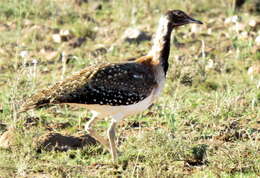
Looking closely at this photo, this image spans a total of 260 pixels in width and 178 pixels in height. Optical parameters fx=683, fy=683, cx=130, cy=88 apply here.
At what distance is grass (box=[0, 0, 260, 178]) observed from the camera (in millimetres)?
6160

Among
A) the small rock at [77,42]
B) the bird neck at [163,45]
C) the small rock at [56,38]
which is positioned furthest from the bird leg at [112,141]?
the small rock at [56,38]

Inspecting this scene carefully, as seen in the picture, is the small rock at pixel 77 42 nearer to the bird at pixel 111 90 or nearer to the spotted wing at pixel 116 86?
the bird at pixel 111 90

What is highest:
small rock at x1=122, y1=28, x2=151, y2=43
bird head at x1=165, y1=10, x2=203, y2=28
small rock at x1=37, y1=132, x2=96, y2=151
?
bird head at x1=165, y1=10, x2=203, y2=28

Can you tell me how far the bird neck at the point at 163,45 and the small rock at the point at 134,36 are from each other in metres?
3.70

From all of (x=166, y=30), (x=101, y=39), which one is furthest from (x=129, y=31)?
(x=166, y=30)

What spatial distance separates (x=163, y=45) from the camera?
6.90 m

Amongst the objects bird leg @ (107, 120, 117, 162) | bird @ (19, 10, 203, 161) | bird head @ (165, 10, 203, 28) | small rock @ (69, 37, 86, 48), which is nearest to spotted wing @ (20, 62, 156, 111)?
bird @ (19, 10, 203, 161)

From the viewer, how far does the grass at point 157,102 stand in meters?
6.16

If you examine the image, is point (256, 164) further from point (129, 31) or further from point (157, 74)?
point (129, 31)

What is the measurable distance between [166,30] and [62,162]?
71.8 inches

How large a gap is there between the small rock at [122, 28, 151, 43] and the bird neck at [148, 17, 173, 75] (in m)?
3.70

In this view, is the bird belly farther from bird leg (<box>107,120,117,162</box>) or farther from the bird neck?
the bird neck

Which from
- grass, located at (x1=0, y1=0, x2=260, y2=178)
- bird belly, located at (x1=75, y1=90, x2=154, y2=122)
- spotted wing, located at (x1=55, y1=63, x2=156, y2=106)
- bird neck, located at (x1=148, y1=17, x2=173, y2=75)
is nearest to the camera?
grass, located at (x1=0, y1=0, x2=260, y2=178)

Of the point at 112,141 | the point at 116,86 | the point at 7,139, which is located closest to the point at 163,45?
the point at 116,86
